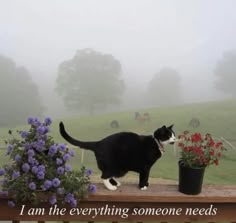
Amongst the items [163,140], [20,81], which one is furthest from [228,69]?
[163,140]

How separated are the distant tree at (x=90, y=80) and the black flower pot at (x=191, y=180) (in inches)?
226

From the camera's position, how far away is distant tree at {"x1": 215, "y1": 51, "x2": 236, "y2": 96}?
858 centimetres

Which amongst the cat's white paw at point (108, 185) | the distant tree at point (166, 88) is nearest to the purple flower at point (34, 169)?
the cat's white paw at point (108, 185)

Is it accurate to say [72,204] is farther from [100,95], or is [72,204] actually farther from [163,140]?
[100,95]

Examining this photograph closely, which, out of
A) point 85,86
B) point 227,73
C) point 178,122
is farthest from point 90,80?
point 227,73

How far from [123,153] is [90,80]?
6.57 m

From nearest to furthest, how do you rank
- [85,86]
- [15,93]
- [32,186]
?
[32,186] < [15,93] < [85,86]

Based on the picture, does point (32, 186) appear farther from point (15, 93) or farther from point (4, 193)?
point (15, 93)

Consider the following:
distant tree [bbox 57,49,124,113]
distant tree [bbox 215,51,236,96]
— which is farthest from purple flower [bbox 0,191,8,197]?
distant tree [bbox 215,51,236,96]

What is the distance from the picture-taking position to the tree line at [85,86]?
20.4ft

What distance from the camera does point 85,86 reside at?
784 centimetres

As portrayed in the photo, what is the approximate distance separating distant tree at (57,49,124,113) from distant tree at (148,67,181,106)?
0.82 meters

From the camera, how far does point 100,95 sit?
7.65m

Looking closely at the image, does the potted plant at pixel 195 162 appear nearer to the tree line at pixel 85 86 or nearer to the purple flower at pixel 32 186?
the purple flower at pixel 32 186
